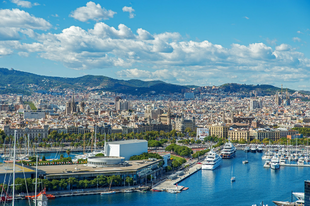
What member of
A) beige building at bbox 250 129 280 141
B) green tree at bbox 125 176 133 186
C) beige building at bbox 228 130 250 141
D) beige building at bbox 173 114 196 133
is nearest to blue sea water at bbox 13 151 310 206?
green tree at bbox 125 176 133 186

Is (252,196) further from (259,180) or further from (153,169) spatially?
(153,169)

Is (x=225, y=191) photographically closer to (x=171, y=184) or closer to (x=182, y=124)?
(x=171, y=184)

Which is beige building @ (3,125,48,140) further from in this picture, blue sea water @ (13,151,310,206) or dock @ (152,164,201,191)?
dock @ (152,164,201,191)

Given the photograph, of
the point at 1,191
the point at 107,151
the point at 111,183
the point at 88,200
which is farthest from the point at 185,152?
the point at 1,191

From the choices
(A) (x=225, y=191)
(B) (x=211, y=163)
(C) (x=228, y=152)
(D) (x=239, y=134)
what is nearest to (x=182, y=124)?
(D) (x=239, y=134)

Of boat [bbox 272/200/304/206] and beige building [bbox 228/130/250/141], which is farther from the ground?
beige building [bbox 228/130/250/141]
